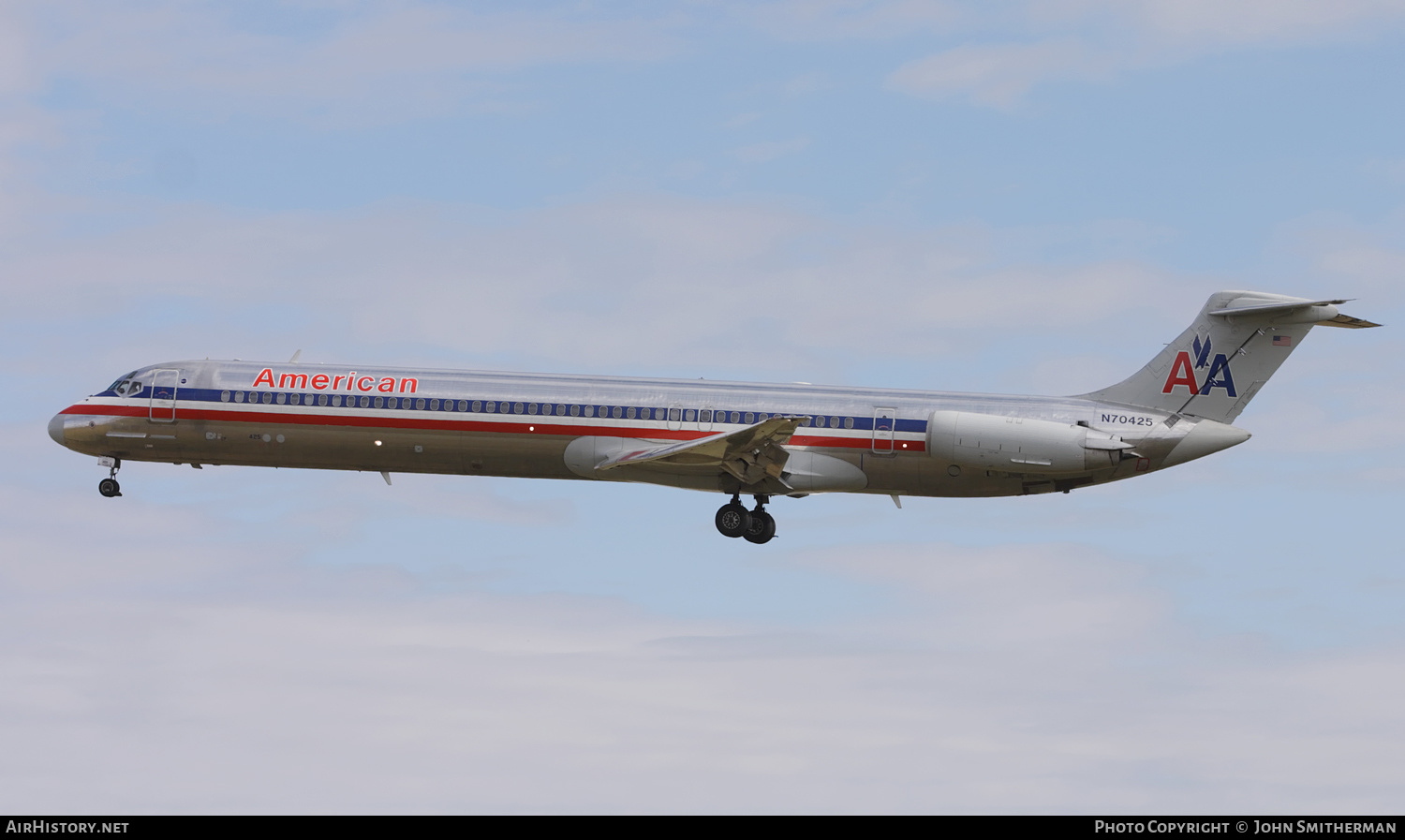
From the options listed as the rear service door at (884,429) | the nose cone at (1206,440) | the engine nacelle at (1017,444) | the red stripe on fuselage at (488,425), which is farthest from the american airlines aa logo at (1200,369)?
the rear service door at (884,429)

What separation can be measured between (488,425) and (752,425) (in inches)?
221

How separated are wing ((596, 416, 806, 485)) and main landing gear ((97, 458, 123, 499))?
11.1 metres

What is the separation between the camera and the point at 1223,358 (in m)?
32.2

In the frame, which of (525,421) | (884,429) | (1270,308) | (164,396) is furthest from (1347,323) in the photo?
(164,396)

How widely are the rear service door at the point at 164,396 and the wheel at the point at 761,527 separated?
1266 centimetres

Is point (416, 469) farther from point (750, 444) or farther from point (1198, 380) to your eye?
point (1198, 380)

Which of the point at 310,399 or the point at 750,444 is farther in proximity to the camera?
the point at 310,399

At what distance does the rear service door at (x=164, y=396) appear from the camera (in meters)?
34.5

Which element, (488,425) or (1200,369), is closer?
(1200,369)

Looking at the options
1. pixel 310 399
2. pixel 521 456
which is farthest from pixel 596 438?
pixel 310 399

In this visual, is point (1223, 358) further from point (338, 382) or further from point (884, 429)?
point (338, 382)

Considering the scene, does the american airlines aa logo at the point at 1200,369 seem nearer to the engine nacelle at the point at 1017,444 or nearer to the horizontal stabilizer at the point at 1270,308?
the horizontal stabilizer at the point at 1270,308

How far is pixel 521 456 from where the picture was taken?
33031 mm

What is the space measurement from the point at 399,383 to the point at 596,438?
4.43 m
